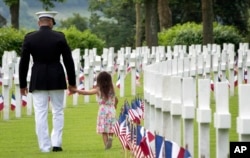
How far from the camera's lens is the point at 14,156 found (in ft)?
55.8

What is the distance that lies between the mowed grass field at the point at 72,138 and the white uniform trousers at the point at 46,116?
0.68 feet

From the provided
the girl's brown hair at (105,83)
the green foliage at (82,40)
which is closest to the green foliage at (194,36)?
the green foliage at (82,40)

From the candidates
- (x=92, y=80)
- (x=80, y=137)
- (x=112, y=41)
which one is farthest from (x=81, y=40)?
(x=112, y=41)

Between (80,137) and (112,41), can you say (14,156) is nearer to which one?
(80,137)

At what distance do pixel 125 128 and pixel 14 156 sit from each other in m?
3.09

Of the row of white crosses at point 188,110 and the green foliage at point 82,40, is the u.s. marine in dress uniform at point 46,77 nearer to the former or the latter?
the row of white crosses at point 188,110

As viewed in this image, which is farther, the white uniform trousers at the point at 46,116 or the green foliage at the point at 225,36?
the green foliage at the point at 225,36

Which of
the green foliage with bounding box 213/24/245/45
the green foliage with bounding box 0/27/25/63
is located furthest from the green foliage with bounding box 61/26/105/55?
the green foliage with bounding box 213/24/245/45

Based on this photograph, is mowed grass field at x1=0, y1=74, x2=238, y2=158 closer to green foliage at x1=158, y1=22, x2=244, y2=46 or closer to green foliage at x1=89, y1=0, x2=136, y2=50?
green foliage at x1=158, y1=22, x2=244, y2=46

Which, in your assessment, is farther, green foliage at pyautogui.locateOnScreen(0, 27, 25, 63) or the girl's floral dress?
green foliage at pyautogui.locateOnScreen(0, 27, 25, 63)

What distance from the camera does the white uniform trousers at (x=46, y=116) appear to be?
17266mm

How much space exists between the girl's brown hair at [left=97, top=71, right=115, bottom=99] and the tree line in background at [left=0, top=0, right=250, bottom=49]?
29.4 m

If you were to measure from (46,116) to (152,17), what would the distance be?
139 feet

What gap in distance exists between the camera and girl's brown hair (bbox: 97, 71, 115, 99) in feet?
56.4
